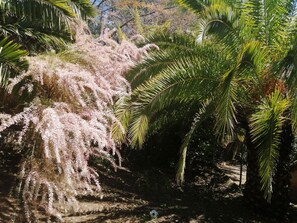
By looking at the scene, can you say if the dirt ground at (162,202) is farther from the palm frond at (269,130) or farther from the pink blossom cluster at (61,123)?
the palm frond at (269,130)

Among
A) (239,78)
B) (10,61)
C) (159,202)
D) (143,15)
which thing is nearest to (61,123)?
(10,61)

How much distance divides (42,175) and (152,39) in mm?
3603

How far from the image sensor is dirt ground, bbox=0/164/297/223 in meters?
5.54

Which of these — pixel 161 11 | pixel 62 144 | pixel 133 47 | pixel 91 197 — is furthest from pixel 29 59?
pixel 161 11

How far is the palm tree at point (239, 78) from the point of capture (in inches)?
199

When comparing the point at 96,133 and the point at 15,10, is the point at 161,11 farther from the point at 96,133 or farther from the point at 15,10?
the point at 96,133

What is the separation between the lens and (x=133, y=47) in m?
6.24

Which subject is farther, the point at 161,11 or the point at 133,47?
the point at 161,11

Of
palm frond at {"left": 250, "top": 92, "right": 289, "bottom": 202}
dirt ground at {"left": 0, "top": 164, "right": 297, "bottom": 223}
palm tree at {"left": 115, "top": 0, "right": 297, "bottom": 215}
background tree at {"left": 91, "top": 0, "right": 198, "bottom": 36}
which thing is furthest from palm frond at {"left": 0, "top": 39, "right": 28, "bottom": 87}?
background tree at {"left": 91, "top": 0, "right": 198, "bottom": 36}

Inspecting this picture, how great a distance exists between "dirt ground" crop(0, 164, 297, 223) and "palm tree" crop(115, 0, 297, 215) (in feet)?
2.39

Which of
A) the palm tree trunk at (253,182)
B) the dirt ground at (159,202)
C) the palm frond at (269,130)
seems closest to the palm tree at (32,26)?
the dirt ground at (159,202)

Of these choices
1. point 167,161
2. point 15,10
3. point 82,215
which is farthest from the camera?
point 167,161

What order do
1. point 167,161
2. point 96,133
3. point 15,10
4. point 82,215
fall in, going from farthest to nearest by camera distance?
point 167,161 < point 82,215 < point 15,10 < point 96,133

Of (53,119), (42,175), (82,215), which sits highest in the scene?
(53,119)
